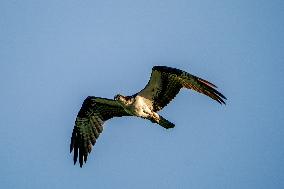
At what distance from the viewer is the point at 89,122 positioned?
572 inches

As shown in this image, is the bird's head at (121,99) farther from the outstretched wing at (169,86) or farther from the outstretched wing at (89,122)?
the outstretched wing at (89,122)

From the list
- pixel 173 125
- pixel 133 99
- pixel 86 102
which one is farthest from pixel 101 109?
pixel 173 125

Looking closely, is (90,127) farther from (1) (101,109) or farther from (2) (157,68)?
(2) (157,68)

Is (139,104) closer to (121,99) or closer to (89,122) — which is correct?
(121,99)

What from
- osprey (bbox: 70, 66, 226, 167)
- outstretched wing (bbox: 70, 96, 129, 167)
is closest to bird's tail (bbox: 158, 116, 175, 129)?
osprey (bbox: 70, 66, 226, 167)

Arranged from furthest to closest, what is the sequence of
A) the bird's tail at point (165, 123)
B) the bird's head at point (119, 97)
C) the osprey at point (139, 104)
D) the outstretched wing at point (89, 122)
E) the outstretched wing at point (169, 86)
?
the outstretched wing at point (89, 122) < the bird's head at point (119, 97) < the bird's tail at point (165, 123) < the osprey at point (139, 104) < the outstretched wing at point (169, 86)

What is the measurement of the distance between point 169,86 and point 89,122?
9.40 ft

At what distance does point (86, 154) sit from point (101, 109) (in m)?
1.27

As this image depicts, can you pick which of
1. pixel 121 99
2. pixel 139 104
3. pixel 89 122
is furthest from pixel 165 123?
pixel 89 122

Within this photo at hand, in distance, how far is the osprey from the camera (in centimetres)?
1204

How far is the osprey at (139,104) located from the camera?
39.5ft

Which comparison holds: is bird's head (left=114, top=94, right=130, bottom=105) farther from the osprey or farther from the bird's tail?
the bird's tail

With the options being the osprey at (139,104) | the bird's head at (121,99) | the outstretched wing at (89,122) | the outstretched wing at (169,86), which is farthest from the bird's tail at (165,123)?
the outstretched wing at (89,122)

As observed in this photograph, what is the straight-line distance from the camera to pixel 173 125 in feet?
42.0
